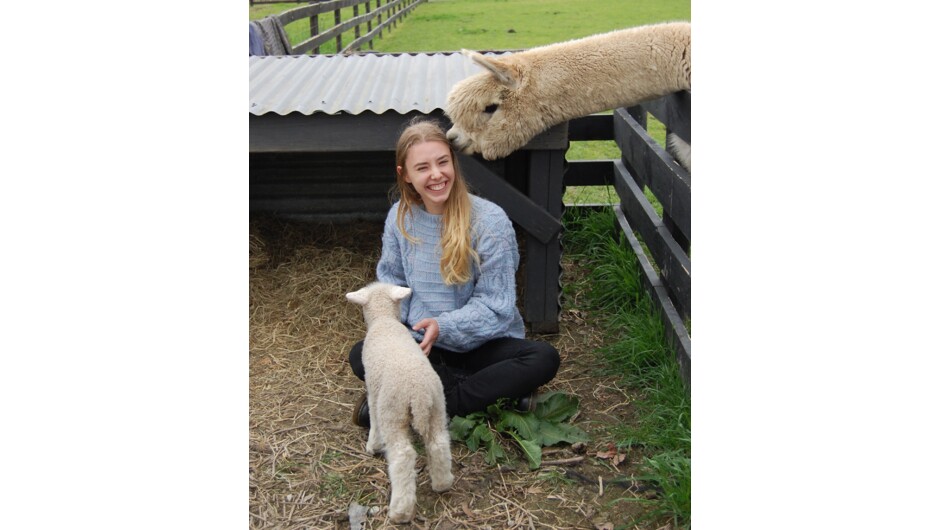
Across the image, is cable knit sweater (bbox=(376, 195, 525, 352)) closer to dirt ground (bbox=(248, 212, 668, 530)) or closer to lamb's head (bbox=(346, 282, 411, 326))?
lamb's head (bbox=(346, 282, 411, 326))

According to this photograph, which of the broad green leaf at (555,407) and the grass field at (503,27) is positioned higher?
the grass field at (503,27)

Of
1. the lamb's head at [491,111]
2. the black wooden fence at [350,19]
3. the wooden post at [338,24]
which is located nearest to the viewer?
the lamb's head at [491,111]

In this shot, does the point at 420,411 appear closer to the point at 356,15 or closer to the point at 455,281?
the point at 455,281

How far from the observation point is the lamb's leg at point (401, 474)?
257 cm

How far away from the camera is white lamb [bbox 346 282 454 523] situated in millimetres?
2574

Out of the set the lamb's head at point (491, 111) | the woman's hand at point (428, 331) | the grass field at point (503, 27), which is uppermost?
the grass field at point (503, 27)

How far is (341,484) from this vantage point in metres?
2.89

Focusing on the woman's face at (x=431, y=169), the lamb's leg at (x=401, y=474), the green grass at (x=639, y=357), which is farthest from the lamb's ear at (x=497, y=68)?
the lamb's leg at (x=401, y=474)

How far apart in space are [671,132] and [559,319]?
1105 mm

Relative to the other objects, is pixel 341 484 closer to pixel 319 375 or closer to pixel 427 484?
pixel 427 484

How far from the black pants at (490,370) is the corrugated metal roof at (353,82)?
104cm

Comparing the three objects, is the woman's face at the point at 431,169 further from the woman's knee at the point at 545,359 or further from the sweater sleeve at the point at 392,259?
the woman's knee at the point at 545,359

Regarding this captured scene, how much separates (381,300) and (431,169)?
20.2 inches

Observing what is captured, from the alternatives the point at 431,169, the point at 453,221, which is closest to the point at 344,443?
the point at 453,221
